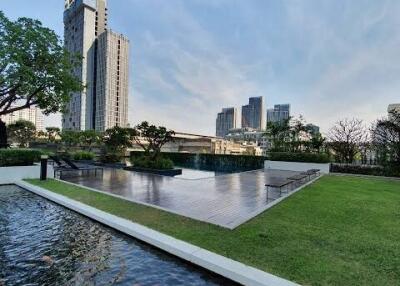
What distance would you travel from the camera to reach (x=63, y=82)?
14461mm

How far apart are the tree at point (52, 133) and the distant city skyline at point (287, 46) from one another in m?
23.2

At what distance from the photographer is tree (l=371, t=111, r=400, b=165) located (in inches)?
677

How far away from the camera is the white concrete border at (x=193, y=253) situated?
11.6 ft

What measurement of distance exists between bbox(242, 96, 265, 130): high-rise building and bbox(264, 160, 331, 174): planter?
109736mm

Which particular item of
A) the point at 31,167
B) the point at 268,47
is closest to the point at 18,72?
the point at 31,167

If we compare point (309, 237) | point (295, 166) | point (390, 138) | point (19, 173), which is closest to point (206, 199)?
point (309, 237)

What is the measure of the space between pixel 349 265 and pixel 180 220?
11.1 ft

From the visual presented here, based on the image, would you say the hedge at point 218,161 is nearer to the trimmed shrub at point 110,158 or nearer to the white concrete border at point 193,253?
the trimmed shrub at point 110,158

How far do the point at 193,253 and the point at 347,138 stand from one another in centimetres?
2294

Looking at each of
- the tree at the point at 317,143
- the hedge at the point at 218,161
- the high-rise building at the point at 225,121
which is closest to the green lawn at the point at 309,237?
the tree at the point at 317,143

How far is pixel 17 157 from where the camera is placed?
1188cm

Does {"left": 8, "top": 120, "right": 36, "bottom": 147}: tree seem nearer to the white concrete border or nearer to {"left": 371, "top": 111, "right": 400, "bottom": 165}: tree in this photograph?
the white concrete border

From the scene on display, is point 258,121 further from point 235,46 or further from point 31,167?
point 31,167

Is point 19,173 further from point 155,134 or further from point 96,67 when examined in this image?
point 96,67
